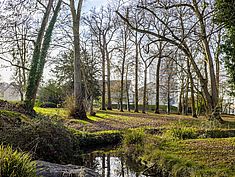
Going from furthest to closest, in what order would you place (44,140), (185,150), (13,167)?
1. (185,150)
2. (44,140)
3. (13,167)

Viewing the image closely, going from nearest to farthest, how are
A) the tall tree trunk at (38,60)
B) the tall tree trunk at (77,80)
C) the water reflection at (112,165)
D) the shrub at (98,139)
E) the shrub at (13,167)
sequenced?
the shrub at (13,167) → the water reflection at (112,165) → the shrub at (98,139) → the tall tree trunk at (38,60) → the tall tree trunk at (77,80)

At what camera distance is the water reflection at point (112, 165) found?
22.2 ft

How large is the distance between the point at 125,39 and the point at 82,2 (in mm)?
10436

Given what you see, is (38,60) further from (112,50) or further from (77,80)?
(112,50)

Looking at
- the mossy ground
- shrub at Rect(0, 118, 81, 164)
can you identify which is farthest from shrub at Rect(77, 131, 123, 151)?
shrub at Rect(0, 118, 81, 164)

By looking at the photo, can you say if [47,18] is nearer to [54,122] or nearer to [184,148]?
[54,122]

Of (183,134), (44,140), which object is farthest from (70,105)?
(44,140)

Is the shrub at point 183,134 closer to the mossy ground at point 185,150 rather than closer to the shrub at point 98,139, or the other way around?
the mossy ground at point 185,150

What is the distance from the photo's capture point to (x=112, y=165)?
758 centimetres

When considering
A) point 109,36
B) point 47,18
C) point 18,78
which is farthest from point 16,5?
point 109,36

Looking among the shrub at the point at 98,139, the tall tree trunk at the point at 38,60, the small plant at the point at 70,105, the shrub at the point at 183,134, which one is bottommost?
the shrub at the point at 98,139

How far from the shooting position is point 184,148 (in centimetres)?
776

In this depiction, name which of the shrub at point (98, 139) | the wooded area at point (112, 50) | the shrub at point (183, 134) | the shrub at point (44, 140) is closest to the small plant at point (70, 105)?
the wooded area at point (112, 50)

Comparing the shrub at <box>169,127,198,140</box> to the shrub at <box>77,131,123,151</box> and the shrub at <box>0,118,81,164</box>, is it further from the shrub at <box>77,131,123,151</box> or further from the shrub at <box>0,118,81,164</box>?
the shrub at <box>0,118,81,164</box>
